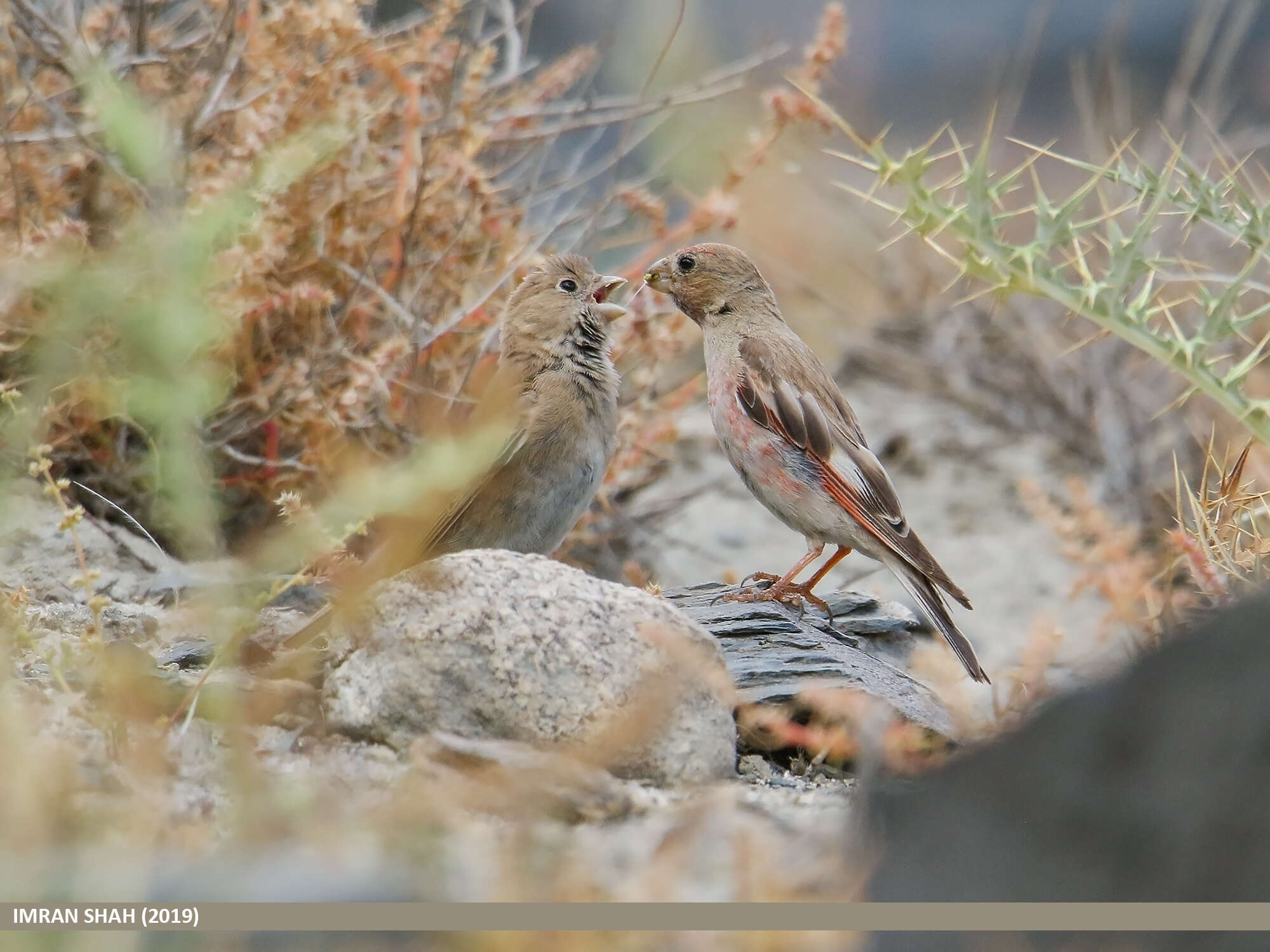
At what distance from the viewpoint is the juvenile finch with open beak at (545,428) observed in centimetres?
410

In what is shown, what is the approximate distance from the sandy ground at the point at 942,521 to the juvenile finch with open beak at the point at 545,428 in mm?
1346

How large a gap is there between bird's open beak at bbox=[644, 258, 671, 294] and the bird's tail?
1.29 m

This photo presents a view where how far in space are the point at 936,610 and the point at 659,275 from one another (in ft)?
4.93

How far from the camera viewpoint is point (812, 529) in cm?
452

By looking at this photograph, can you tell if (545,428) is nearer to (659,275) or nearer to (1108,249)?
(659,275)

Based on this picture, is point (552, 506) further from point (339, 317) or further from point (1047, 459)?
point (1047, 459)

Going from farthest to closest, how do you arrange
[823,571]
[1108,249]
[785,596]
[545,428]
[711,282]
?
[711,282]
[823,571]
[785,596]
[545,428]
[1108,249]

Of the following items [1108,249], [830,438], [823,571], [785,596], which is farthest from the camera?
[823,571]

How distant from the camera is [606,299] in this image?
183 inches

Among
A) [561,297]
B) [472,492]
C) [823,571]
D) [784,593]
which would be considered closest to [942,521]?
[823,571]

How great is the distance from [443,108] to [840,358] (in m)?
3.57

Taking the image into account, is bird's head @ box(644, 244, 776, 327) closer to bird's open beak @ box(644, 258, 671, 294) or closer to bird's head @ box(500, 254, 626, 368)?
bird's open beak @ box(644, 258, 671, 294)

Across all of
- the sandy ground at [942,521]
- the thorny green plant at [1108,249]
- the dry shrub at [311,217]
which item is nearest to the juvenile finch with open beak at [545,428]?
the dry shrub at [311,217]

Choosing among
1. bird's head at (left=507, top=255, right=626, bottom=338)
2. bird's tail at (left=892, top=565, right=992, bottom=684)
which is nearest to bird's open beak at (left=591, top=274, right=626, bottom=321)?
bird's head at (left=507, top=255, right=626, bottom=338)
